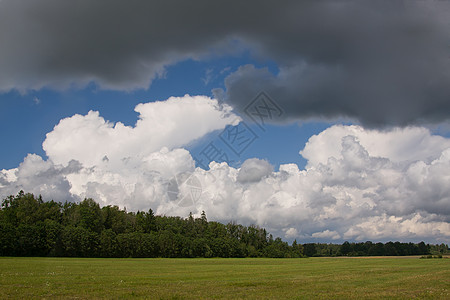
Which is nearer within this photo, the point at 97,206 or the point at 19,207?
the point at 19,207

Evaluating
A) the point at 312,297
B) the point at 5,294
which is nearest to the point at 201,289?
the point at 312,297

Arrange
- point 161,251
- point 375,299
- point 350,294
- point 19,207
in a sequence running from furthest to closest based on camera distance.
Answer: point 161,251 < point 19,207 < point 350,294 < point 375,299

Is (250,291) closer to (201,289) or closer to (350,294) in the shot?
(201,289)

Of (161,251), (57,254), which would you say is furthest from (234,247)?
(57,254)

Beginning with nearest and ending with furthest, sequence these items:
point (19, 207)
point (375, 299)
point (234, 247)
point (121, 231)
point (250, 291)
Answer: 1. point (375, 299)
2. point (250, 291)
3. point (19, 207)
4. point (121, 231)
5. point (234, 247)

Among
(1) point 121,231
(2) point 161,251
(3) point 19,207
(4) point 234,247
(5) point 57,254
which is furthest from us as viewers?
(4) point 234,247

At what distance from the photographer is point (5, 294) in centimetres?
2405

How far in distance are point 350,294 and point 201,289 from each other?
11.3 meters

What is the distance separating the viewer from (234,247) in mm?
177375

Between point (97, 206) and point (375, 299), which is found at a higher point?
point (97, 206)

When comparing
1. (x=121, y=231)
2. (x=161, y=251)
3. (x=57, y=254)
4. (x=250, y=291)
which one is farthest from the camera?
(x=121, y=231)

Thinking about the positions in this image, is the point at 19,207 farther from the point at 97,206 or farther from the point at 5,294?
the point at 5,294

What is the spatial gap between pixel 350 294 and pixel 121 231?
147 m

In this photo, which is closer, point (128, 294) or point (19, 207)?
point (128, 294)
